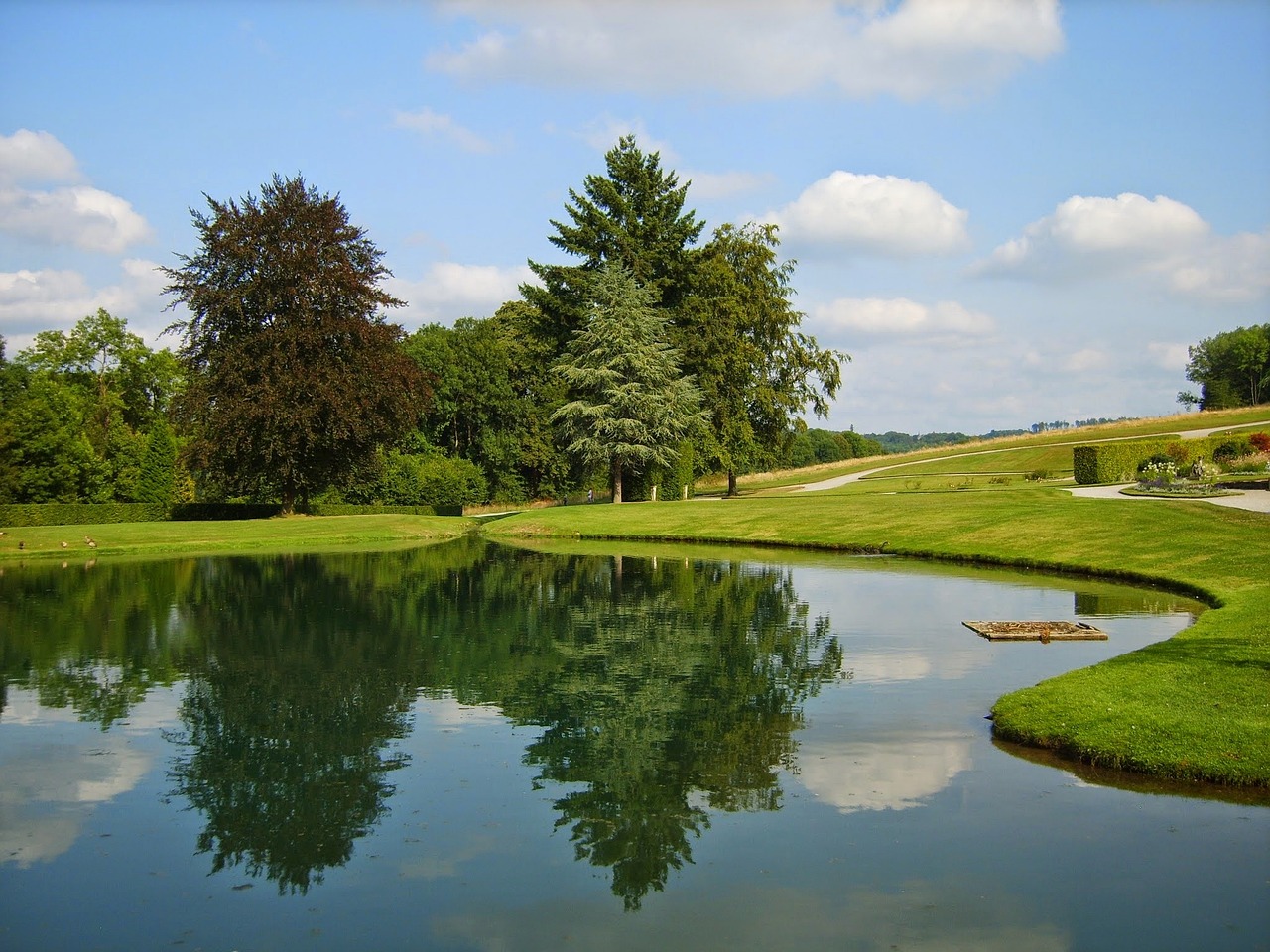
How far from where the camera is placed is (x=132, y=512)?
47.0 meters

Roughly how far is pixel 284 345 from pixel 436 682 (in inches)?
1294

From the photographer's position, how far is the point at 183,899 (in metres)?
7.07

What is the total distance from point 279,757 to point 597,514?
34.2 m

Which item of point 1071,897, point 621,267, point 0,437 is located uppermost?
point 621,267

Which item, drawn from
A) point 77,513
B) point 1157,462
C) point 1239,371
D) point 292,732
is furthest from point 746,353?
point 1239,371

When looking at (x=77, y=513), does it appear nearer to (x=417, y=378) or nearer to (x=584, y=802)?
(x=417, y=378)

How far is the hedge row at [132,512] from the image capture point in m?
44.4

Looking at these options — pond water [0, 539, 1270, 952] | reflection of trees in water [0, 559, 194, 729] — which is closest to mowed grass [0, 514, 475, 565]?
reflection of trees in water [0, 559, 194, 729]

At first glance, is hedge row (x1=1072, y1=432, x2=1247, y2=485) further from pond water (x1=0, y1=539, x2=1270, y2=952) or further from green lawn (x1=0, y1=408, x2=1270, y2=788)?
Answer: pond water (x1=0, y1=539, x2=1270, y2=952)

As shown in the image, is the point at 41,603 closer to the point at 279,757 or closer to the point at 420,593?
the point at 420,593

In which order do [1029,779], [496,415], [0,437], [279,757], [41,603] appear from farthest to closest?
[496,415]
[0,437]
[41,603]
[279,757]
[1029,779]

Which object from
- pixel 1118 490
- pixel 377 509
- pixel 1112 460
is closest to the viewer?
pixel 1118 490

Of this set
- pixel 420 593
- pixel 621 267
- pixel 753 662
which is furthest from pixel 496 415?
pixel 753 662

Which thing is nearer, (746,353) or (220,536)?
(220,536)
